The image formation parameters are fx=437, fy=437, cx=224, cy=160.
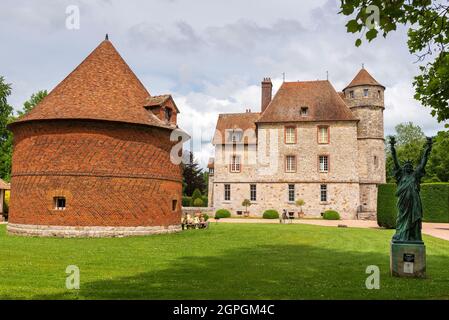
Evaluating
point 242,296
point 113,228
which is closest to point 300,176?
point 113,228

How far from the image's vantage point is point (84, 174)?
19.1 metres

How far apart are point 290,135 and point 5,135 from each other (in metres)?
29.2

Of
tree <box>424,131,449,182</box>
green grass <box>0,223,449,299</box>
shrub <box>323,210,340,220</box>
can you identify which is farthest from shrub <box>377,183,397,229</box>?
tree <box>424,131,449,182</box>

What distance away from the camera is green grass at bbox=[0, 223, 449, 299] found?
26.3ft

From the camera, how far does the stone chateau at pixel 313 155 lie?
3872 cm

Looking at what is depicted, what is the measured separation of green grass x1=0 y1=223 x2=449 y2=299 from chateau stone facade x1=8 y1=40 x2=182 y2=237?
1.60m

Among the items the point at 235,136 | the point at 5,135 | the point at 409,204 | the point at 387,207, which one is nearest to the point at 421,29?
the point at 409,204

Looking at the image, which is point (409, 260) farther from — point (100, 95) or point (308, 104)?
point (308, 104)


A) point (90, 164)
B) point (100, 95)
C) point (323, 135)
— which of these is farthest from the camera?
point (323, 135)

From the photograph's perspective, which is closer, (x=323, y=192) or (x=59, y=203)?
(x=59, y=203)

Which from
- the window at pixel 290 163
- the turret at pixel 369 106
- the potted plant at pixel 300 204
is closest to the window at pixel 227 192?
the window at pixel 290 163

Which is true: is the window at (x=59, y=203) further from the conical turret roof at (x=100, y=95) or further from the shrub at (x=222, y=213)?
the shrub at (x=222, y=213)

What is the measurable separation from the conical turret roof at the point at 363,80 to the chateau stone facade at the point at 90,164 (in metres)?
24.4
